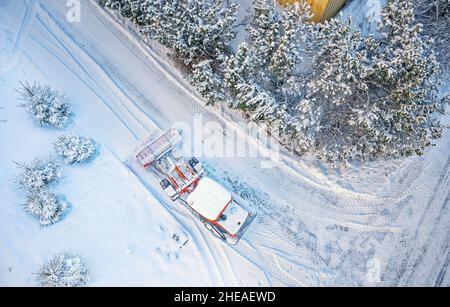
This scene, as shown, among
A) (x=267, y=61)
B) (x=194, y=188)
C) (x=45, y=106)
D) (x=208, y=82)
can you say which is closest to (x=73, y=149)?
(x=45, y=106)

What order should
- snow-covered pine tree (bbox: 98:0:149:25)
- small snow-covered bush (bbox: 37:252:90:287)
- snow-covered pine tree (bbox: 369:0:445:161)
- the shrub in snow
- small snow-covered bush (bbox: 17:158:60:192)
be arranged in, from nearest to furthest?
1. snow-covered pine tree (bbox: 369:0:445:161)
2. small snow-covered bush (bbox: 37:252:90:287)
3. small snow-covered bush (bbox: 17:158:60:192)
4. the shrub in snow
5. snow-covered pine tree (bbox: 98:0:149:25)

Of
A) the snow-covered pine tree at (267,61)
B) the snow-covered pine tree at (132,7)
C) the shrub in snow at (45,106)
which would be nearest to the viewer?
the snow-covered pine tree at (267,61)

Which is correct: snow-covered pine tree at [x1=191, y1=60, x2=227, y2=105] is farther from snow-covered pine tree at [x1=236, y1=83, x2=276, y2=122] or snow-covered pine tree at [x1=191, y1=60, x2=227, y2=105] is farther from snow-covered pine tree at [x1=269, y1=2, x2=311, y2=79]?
snow-covered pine tree at [x1=269, y1=2, x2=311, y2=79]

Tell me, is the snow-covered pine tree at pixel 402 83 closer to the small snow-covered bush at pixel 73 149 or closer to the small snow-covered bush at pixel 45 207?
the small snow-covered bush at pixel 73 149

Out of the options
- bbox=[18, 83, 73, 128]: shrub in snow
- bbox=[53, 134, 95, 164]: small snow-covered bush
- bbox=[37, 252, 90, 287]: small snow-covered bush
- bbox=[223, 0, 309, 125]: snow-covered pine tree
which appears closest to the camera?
bbox=[37, 252, 90, 287]: small snow-covered bush

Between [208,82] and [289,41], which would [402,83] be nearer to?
[289,41]

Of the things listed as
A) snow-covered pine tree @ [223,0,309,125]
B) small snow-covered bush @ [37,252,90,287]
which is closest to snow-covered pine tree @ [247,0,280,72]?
snow-covered pine tree @ [223,0,309,125]

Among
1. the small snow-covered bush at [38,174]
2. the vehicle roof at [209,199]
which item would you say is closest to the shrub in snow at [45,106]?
the small snow-covered bush at [38,174]
